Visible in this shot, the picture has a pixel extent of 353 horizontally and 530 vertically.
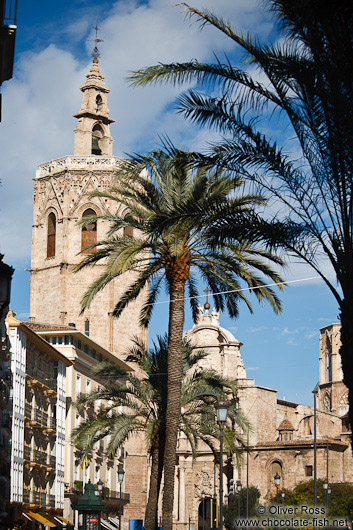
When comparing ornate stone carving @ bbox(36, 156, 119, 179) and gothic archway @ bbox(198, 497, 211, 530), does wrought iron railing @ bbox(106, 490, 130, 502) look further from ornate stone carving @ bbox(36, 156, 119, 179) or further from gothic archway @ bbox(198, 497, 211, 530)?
ornate stone carving @ bbox(36, 156, 119, 179)

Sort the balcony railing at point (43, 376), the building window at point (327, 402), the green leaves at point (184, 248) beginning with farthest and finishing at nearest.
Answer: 1. the building window at point (327, 402)
2. the balcony railing at point (43, 376)
3. the green leaves at point (184, 248)

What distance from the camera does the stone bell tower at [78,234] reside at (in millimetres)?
66562

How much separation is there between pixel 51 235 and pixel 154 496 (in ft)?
146

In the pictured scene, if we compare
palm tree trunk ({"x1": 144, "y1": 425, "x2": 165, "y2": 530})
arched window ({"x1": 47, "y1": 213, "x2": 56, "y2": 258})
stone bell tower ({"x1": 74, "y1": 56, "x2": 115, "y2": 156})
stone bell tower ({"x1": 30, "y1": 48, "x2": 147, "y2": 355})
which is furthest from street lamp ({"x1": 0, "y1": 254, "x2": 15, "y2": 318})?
stone bell tower ({"x1": 74, "y1": 56, "x2": 115, "y2": 156})

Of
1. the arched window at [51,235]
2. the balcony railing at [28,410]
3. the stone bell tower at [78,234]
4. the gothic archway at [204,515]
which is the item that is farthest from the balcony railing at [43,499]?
the arched window at [51,235]

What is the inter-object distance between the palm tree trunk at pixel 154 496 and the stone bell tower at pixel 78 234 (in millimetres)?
38347

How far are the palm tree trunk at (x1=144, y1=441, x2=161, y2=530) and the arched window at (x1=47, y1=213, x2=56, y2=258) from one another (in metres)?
43.0

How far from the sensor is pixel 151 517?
2656 cm

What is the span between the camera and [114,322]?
6675 centimetres

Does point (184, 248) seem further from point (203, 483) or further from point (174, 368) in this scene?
point (203, 483)

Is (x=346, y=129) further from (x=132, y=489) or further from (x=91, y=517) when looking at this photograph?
(x=132, y=489)

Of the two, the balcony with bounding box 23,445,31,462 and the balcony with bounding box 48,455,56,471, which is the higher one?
the balcony with bounding box 23,445,31,462

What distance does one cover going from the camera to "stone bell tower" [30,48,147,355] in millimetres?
66562

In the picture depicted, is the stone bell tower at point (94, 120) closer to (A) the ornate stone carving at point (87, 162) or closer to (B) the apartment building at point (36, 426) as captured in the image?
(A) the ornate stone carving at point (87, 162)
